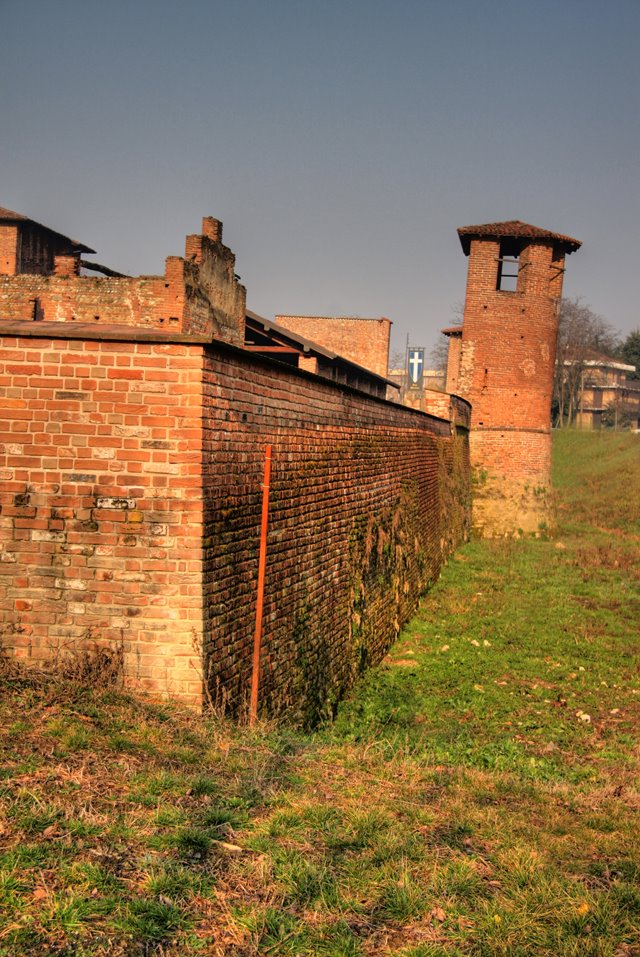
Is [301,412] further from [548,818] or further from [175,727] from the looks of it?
[548,818]

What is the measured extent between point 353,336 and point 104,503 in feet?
130

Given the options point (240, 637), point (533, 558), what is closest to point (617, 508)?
point (533, 558)

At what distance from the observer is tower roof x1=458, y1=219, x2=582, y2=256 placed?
22.9 meters

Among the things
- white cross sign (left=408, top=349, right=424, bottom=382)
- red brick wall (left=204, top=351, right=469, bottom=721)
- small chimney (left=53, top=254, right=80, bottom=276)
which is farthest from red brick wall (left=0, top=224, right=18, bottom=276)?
white cross sign (left=408, top=349, right=424, bottom=382)

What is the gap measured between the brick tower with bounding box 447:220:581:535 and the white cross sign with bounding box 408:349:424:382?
66665 mm

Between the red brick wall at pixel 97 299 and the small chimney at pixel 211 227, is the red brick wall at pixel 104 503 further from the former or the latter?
the small chimney at pixel 211 227

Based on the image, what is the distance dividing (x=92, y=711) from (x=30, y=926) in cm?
182

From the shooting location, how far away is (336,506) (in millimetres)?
7496

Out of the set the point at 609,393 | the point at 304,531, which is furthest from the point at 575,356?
the point at 304,531

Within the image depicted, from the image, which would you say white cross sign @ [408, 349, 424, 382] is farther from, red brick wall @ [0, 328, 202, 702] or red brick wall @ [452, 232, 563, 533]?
red brick wall @ [0, 328, 202, 702]

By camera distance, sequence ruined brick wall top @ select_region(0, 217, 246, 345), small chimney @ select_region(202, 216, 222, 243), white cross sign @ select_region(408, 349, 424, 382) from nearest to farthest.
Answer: ruined brick wall top @ select_region(0, 217, 246, 345)
small chimney @ select_region(202, 216, 222, 243)
white cross sign @ select_region(408, 349, 424, 382)

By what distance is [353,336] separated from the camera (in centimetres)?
4306

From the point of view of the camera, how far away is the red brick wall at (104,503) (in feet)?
14.7

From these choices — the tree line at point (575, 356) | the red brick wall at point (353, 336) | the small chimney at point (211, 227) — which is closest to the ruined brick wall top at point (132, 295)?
the small chimney at point (211, 227)
